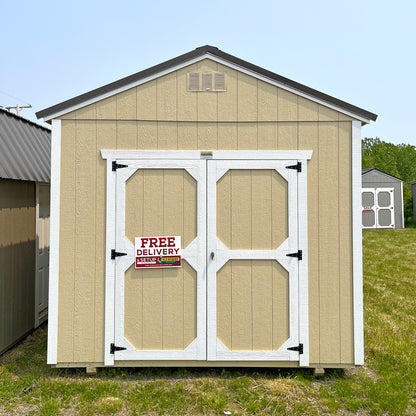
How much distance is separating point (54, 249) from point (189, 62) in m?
2.42

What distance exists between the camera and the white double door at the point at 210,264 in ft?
12.8

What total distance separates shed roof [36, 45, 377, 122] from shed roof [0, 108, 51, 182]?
110 centimetres

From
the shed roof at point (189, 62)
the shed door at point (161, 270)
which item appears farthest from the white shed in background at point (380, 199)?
the shed door at point (161, 270)

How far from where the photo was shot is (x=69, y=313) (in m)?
3.92

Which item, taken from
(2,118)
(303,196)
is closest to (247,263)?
(303,196)

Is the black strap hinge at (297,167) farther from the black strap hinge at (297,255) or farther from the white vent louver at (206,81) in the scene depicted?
the white vent louver at (206,81)

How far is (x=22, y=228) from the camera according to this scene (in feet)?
16.8

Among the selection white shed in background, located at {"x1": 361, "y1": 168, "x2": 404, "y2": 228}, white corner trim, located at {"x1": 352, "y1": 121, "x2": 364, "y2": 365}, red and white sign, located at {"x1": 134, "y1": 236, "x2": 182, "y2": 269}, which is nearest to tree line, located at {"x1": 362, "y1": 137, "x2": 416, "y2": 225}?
white shed in background, located at {"x1": 361, "y1": 168, "x2": 404, "y2": 228}

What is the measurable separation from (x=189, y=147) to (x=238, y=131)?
55 cm

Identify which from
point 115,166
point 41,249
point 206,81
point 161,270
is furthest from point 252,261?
point 41,249

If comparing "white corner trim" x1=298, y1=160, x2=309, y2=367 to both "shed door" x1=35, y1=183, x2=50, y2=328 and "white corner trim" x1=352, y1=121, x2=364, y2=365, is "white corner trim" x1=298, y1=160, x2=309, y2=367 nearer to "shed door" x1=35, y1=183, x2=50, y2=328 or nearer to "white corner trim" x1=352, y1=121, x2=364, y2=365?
"white corner trim" x1=352, y1=121, x2=364, y2=365

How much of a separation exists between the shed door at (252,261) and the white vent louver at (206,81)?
0.81m

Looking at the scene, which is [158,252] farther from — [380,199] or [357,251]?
[380,199]

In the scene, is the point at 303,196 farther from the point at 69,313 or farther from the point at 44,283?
the point at 44,283
